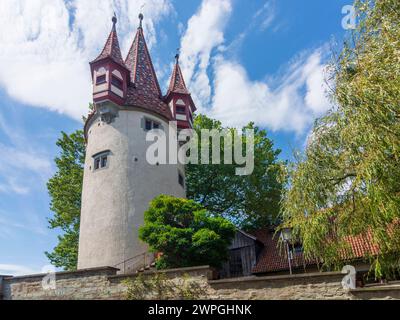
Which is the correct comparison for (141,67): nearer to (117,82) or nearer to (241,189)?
(117,82)

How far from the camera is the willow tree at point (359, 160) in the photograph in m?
7.58

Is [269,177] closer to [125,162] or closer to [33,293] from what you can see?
[125,162]

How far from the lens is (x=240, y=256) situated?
19.8 meters

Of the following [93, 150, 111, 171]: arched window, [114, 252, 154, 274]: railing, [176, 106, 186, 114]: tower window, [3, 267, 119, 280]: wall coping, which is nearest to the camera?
[3, 267, 119, 280]: wall coping

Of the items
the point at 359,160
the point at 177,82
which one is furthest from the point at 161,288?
the point at 177,82

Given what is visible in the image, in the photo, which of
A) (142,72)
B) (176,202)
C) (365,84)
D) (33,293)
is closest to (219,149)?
(142,72)

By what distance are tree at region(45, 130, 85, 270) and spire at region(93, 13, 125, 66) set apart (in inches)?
267

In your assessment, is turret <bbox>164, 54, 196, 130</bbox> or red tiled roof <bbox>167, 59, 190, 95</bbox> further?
red tiled roof <bbox>167, 59, 190, 95</bbox>

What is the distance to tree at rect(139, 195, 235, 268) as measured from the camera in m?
13.8

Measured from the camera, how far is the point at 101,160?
64.6ft

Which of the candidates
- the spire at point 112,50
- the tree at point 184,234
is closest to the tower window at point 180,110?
the spire at point 112,50

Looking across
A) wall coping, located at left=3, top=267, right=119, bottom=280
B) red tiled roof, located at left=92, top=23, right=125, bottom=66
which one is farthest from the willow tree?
red tiled roof, located at left=92, top=23, right=125, bottom=66

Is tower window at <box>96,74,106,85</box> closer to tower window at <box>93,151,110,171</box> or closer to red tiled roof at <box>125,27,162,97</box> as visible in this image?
red tiled roof at <box>125,27,162,97</box>

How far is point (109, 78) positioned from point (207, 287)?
47.7ft
